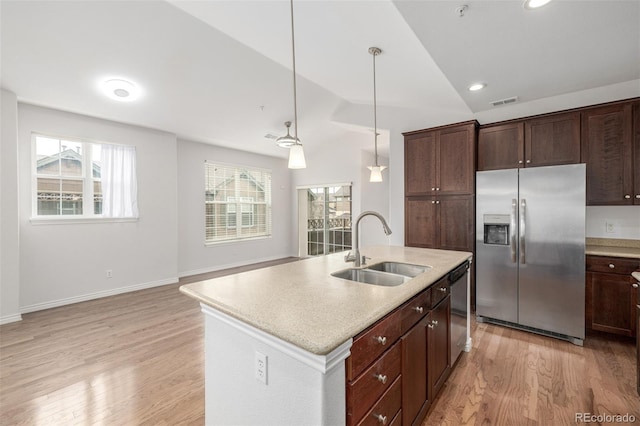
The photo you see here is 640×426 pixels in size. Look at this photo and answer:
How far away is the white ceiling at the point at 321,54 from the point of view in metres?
2.00

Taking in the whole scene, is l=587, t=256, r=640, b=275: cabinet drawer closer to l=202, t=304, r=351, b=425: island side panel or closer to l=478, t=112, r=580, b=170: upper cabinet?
l=478, t=112, r=580, b=170: upper cabinet

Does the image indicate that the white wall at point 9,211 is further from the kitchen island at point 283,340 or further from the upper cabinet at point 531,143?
the upper cabinet at point 531,143

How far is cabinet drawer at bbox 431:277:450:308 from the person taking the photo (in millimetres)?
1801

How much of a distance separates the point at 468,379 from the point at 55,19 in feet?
15.7

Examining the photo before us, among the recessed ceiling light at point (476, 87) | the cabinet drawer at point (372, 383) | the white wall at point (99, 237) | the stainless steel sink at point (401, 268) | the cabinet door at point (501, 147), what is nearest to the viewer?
the cabinet drawer at point (372, 383)

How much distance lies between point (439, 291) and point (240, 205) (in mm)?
5433

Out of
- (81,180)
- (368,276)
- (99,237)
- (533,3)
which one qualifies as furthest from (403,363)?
(81,180)

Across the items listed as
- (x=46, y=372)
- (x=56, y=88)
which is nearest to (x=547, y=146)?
(x=46, y=372)

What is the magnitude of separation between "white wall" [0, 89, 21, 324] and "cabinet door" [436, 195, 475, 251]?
5.31m

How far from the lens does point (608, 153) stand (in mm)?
2893

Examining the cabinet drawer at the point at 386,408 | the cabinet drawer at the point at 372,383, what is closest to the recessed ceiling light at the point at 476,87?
the cabinet drawer at the point at 372,383

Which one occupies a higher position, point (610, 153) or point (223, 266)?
point (610, 153)

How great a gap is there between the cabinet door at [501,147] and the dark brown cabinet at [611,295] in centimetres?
132

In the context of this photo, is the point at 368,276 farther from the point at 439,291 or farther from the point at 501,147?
the point at 501,147
